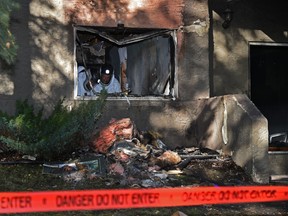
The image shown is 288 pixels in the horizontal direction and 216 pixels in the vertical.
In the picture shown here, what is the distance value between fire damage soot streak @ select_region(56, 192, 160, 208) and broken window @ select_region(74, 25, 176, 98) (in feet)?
17.1

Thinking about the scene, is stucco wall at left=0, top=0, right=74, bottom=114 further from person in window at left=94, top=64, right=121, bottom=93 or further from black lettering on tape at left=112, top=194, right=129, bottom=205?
black lettering on tape at left=112, top=194, right=129, bottom=205

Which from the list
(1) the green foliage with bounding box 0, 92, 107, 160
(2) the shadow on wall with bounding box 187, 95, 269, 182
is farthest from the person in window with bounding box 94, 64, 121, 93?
(1) the green foliage with bounding box 0, 92, 107, 160

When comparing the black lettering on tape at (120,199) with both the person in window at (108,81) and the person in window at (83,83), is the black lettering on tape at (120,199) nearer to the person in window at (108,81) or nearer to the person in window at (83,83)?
the person in window at (83,83)

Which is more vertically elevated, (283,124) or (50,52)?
(50,52)

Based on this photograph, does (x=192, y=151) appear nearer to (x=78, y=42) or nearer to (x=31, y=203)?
(x=78, y=42)

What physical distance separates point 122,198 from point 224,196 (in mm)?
1068

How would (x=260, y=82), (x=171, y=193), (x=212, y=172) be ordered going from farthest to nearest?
1. (x=260, y=82)
2. (x=212, y=172)
3. (x=171, y=193)

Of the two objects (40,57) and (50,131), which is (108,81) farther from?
(50,131)

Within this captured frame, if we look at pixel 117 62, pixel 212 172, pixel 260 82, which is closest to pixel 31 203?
pixel 212 172

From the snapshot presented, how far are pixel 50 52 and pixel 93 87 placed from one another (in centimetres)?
157

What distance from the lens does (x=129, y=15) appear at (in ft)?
31.5

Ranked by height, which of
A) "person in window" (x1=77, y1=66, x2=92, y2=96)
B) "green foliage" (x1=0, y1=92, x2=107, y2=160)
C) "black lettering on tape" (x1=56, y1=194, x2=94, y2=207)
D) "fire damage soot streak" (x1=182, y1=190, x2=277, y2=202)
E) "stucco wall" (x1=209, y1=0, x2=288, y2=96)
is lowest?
→ "fire damage soot streak" (x1=182, y1=190, x2=277, y2=202)

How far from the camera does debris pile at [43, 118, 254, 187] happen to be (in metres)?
7.36

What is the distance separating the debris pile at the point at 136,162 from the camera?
7.36 m
